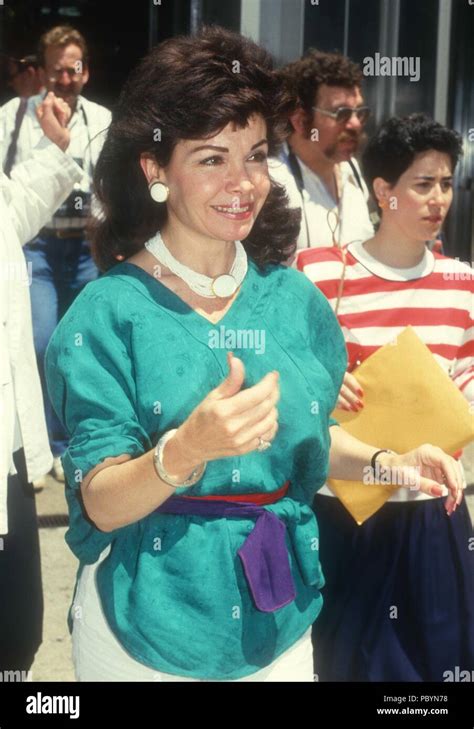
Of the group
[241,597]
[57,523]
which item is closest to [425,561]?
[241,597]

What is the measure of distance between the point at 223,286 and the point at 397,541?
1.09 m

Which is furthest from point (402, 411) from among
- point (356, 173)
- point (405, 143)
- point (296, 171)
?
point (356, 173)

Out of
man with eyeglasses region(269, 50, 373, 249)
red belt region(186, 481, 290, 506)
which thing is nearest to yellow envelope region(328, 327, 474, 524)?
red belt region(186, 481, 290, 506)

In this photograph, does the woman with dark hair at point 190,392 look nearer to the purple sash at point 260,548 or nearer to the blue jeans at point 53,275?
the purple sash at point 260,548

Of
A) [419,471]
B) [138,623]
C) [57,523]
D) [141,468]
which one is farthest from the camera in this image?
[57,523]

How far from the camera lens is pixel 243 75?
1.83m

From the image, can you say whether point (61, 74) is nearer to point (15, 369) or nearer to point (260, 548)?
point (15, 369)

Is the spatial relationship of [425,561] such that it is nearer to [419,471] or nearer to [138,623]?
[419,471]

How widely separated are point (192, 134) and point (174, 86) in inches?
3.4

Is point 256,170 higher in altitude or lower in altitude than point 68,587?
higher

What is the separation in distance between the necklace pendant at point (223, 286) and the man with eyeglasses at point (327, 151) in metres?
1.62

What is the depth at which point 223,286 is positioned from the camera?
1.82 m
